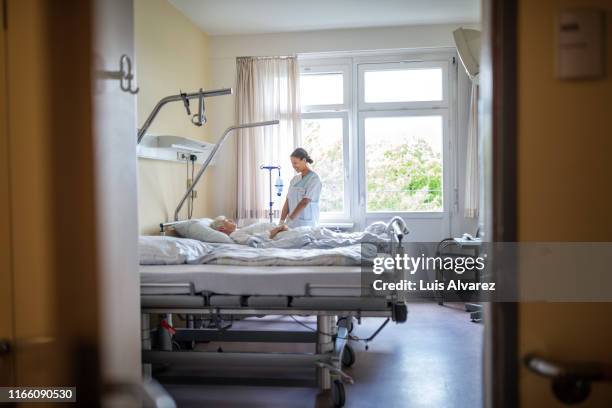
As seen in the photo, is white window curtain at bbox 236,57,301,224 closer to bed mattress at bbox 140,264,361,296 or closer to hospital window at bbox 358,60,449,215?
hospital window at bbox 358,60,449,215

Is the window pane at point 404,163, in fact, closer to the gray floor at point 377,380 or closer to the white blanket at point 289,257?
the gray floor at point 377,380

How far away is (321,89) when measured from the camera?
5.12 meters

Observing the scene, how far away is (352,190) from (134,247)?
13.1ft

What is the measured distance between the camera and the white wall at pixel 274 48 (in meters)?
4.82

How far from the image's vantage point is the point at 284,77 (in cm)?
491

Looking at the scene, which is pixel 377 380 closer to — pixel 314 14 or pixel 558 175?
pixel 558 175

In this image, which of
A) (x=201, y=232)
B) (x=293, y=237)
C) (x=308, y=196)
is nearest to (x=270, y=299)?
(x=293, y=237)

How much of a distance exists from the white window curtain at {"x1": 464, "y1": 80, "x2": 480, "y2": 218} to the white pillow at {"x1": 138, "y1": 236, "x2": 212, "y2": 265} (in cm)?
314

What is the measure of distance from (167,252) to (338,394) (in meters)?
1.16

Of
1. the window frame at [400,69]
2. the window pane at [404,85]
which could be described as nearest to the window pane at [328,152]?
the window frame at [400,69]

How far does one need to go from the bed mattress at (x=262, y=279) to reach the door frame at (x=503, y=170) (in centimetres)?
128

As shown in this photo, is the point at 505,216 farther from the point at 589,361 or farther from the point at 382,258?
the point at 382,258

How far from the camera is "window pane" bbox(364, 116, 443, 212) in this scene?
16.5ft

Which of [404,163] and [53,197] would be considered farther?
[404,163]
